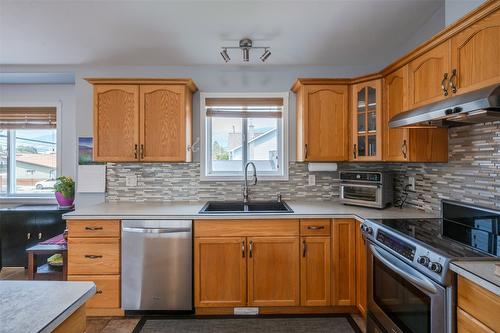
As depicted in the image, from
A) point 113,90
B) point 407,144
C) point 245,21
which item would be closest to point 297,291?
point 407,144

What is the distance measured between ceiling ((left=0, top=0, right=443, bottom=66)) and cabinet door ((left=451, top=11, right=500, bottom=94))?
2.06 feet

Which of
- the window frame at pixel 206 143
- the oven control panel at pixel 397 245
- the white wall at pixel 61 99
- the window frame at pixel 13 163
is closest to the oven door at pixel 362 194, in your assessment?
the window frame at pixel 206 143

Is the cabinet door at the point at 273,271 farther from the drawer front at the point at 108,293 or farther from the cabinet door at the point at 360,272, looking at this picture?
the drawer front at the point at 108,293

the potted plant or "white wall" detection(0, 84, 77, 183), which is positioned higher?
"white wall" detection(0, 84, 77, 183)

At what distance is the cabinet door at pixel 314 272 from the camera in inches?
86.9

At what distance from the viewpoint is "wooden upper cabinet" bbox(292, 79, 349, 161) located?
256 centimetres

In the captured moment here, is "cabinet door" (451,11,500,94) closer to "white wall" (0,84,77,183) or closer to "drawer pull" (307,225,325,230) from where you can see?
"drawer pull" (307,225,325,230)

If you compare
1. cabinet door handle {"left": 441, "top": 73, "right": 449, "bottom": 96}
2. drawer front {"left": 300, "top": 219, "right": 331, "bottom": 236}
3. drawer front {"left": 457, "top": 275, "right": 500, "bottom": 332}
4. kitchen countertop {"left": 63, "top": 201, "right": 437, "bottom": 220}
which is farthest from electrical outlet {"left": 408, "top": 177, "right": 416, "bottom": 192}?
drawer front {"left": 457, "top": 275, "right": 500, "bottom": 332}

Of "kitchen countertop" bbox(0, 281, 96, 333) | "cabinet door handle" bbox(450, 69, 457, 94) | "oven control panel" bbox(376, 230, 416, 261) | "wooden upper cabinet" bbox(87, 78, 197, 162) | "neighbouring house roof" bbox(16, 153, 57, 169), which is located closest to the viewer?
"kitchen countertop" bbox(0, 281, 96, 333)

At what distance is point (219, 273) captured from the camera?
221 cm

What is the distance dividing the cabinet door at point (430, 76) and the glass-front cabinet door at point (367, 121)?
372 mm

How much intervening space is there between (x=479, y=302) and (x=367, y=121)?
1.68 metres

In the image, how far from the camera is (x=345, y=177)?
102 inches

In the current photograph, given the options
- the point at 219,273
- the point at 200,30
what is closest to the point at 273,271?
the point at 219,273
